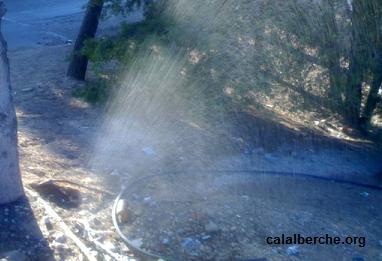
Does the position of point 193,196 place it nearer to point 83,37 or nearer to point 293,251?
point 293,251

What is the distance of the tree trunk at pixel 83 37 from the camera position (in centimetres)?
992

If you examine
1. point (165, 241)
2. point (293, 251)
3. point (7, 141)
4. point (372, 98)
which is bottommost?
point (165, 241)

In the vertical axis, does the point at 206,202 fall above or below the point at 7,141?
below

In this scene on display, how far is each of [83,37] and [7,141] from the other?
5285 mm

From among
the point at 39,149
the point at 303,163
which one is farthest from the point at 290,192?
the point at 39,149

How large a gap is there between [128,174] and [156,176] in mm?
294

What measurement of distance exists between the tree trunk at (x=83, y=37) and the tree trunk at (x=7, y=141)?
4.75 meters

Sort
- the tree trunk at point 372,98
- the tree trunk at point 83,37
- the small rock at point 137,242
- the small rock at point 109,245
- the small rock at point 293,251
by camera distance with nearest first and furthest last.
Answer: the small rock at point 109,245 → the small rock at point 137,242 → the small rock at point 293,251 → the tree trunk at point 372,98 → the tree trunk at point 83,37

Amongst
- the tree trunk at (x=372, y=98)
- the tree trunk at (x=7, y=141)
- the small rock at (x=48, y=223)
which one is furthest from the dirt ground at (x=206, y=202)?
the tree trunk at (x=372, y=98)

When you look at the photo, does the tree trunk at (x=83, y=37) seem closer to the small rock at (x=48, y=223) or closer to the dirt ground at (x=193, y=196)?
the dirt ground at (x=193, y=196)

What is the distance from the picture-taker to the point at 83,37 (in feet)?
33.2

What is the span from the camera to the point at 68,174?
6.43 meters

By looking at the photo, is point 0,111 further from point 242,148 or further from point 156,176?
point 242,148

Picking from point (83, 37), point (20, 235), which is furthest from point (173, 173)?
point (83, 37)
